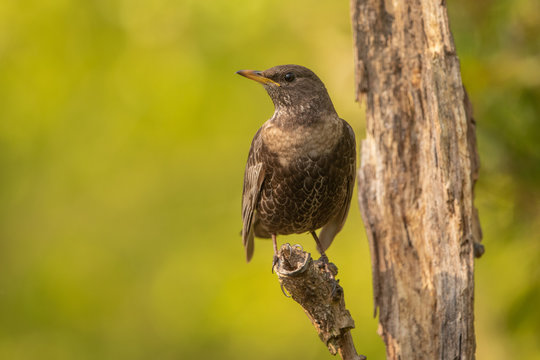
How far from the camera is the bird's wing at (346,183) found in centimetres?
443

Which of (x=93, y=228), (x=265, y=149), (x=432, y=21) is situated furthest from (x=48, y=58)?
(x=432, y=21)

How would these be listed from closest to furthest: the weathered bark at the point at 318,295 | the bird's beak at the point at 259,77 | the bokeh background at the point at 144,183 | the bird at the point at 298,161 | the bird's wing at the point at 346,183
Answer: the weathered bark at the point at 318,295
the bird at the point at 298,161
the bird's wing at the point at 346,183
the bird's beak at the point at 259,77
the bokeh background at the point at 144,183

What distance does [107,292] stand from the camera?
32.2 ft

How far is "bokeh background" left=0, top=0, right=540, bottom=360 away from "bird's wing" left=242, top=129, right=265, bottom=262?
2.82 metres

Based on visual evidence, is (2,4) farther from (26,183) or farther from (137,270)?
(137,270)

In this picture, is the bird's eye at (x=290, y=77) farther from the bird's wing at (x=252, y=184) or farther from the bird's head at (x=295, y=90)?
the bird's wing at (x=252, y=184)

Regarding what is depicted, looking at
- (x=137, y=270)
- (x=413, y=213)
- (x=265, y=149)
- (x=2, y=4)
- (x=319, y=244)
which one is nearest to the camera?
(x=413, y=213)

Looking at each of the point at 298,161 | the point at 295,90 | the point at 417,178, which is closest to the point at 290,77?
the point at 295,90

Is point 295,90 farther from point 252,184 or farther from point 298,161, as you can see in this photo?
point 252,184

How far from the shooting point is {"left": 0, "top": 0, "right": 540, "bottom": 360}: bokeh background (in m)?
8.30

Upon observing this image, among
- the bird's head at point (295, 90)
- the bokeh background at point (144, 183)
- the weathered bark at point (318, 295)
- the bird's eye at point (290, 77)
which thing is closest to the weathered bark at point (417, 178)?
the weathered bark at point (318, 295)

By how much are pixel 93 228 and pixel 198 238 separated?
5.36ft

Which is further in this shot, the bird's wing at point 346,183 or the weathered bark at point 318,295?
the bird's wing at point 346,183

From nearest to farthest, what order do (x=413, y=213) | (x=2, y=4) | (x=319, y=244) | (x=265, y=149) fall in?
(x=413, y=213), (x=265, y=149), (x=319, y=244), (x=2, y=4)
